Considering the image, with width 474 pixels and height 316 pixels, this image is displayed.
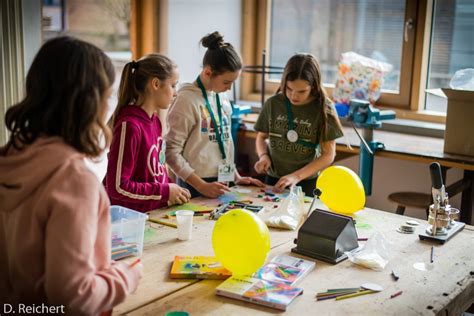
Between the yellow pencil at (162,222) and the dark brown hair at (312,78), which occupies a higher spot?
the dark brown hair at (312,78)

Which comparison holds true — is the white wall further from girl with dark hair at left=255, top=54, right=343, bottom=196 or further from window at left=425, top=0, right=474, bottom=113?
window at left=425, top=0, right=474, bottom=113

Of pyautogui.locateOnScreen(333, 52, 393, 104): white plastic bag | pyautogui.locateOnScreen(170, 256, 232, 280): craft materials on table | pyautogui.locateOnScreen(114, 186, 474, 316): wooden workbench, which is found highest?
pyautogui.locateOnScreen(333, 52, 393, 104): white plastic bag

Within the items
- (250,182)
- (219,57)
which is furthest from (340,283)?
(219,57)

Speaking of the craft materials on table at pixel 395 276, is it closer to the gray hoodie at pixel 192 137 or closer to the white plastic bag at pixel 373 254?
the white plastic bag at pixel 373 254

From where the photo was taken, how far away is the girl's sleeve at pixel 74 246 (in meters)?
1.11

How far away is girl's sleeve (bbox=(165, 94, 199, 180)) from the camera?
8.17ft

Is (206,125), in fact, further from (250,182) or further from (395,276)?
(395,276)

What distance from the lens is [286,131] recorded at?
2750 mm

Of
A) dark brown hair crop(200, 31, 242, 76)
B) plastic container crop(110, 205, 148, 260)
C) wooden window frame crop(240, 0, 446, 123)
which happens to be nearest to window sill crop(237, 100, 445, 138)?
wooden window frame crop(240, 0, 446, 123)

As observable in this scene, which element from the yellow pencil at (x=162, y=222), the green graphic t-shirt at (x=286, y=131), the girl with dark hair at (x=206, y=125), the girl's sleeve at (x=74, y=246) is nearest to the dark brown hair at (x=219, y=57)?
the girl with dark hair at (x=206, y=125)

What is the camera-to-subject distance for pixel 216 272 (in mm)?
1604

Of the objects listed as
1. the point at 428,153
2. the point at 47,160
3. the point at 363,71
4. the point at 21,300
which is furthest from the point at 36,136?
the point at 363,71

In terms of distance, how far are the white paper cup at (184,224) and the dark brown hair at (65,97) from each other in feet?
2.24

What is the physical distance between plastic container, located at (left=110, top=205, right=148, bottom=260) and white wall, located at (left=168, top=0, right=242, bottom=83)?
233 centimetres
